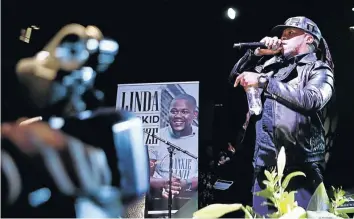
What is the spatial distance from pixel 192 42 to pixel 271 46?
0.41 m

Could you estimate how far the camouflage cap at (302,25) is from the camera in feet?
7.29

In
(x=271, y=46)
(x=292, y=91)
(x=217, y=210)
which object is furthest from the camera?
(x=271, y=46)

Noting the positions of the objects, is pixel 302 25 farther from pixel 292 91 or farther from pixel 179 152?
pixel 179 152

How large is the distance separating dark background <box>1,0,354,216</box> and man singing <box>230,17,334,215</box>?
56 millimetres

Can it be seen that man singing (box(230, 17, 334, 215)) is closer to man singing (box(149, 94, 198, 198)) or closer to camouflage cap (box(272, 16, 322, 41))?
camouflage cap (box(272, 16, 322, 41))

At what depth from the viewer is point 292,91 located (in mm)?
2160

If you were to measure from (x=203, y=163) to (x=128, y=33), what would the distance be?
0.82m

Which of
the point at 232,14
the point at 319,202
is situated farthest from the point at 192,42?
the point at 319,202

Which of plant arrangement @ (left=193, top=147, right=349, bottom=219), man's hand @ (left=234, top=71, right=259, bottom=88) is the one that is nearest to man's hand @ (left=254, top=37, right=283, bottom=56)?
man's hand @ (left=234, top=71, right=259, bottom=88)

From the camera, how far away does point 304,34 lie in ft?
7.37

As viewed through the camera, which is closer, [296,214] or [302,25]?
[296,214]

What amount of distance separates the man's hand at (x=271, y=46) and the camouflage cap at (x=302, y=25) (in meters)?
0.05

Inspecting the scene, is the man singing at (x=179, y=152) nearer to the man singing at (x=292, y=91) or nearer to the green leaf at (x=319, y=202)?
the man singing at (x=292, y=91)

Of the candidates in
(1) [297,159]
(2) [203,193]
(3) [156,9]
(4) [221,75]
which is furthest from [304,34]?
(2) [203,193]
